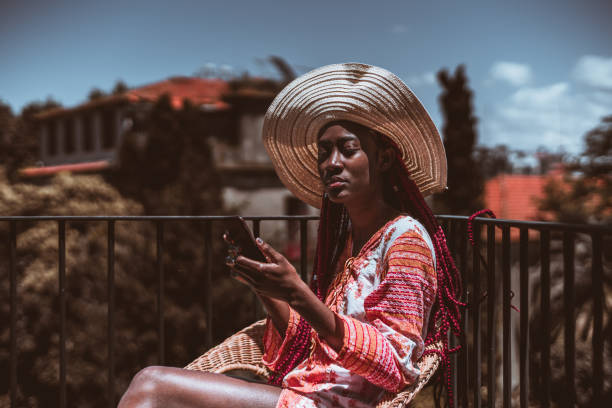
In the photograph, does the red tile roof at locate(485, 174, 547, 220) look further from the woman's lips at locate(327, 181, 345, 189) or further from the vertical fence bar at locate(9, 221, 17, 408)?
the woman's lips at locate(327, 181, 345, 189)

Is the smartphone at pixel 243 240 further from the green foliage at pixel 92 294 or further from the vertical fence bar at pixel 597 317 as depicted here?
the green foliage at pixel 92 294

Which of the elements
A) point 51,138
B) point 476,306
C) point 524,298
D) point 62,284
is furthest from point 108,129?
point 524,298

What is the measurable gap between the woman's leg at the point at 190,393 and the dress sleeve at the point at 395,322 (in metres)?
0.32

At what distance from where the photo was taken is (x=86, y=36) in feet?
98.0

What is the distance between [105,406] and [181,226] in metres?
4.55

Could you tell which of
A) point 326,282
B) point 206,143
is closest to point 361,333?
point 326,282

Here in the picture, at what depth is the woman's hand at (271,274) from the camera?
139cm

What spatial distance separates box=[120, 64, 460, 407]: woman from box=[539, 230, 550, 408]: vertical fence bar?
308 millimetres

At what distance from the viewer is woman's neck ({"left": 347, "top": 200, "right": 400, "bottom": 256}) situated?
5.97ft

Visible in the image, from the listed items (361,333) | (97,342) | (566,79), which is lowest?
(97,342)

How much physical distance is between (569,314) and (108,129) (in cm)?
2346

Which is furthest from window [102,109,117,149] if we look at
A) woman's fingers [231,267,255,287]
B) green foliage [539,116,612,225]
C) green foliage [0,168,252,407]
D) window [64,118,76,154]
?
woman's fingers [231,267,255,287]

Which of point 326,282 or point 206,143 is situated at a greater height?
point 206,143

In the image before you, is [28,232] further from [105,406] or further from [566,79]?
[566,79]
